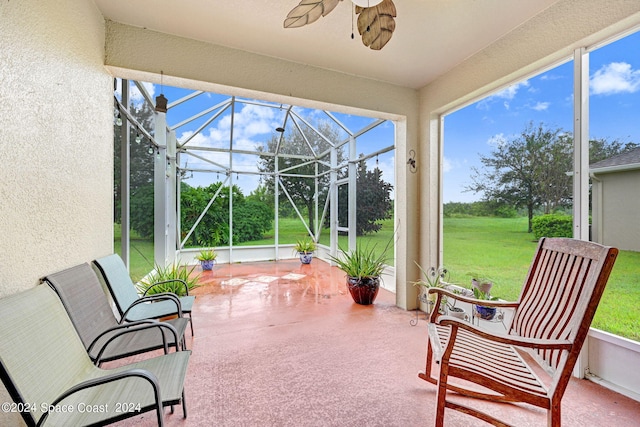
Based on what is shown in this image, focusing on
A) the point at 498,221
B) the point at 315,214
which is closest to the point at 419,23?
the point at 498,221

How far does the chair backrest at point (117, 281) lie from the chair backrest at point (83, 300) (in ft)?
0.51

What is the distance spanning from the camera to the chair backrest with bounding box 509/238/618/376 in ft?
4.00

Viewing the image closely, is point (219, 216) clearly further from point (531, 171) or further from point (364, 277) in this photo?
point (531, 171)

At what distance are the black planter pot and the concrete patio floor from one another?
0.11m

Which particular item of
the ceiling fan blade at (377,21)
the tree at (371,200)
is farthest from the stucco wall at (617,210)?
the tree at (371,200)

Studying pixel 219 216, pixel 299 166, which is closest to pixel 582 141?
pixel 299 166

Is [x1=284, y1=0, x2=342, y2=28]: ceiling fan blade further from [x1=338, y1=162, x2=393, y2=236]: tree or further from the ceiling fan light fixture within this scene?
[x1=338, y1=162, x2=393, y2=236]: tree

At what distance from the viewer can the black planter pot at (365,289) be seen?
142 inches

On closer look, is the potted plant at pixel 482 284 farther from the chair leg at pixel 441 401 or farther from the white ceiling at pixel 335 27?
the white ceiling at pixel 335 27

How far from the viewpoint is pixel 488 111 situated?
9.31 feet

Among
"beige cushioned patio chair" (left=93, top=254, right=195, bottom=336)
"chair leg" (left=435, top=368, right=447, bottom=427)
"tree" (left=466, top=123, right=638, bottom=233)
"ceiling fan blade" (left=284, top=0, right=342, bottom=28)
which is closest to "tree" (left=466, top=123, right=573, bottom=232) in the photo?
"tree" (left=466, top=123, right=638, bottom=233)

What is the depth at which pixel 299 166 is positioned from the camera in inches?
291

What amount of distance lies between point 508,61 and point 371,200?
3.04 meters

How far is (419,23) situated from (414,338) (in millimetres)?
2854
